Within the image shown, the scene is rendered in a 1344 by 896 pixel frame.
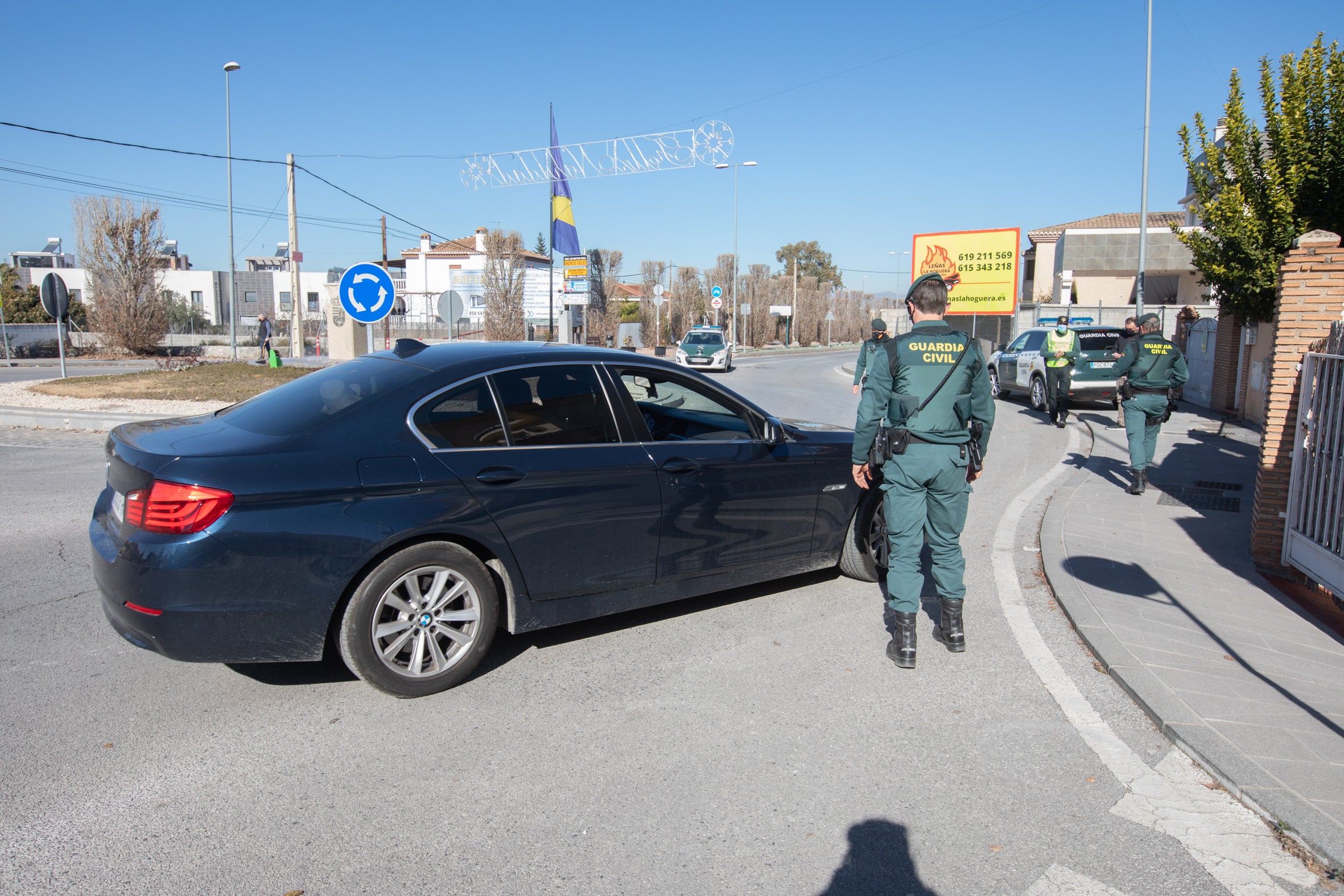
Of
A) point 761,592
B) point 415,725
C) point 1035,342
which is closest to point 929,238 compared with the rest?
point 1035,342

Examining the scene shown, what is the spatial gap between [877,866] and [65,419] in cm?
1443

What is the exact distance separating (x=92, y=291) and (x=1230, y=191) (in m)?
39.7

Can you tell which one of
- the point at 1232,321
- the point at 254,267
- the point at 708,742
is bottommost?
the point at 708,742

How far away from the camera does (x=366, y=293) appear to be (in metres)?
10.9

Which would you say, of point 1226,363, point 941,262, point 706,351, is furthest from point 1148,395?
point 941,262

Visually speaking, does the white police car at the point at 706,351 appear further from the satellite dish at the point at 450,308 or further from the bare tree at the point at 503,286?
the satellite dish at the point at 450,308

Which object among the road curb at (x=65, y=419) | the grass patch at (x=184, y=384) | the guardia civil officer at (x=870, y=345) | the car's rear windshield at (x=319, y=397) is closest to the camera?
the car's rear windshield at (x=319, y=397)

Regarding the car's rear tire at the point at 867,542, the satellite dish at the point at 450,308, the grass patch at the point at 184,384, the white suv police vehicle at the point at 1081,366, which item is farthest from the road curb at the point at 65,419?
the white suv police vehicle at the point at 1081,366

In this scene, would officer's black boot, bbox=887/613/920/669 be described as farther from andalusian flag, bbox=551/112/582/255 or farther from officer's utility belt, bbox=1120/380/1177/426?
andalusian flag, bbox=551/112/582/255

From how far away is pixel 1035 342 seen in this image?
1827cm

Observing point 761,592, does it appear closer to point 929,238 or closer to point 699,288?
point 929,238

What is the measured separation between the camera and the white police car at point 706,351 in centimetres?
3177

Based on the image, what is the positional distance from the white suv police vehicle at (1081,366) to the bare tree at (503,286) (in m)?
26.0

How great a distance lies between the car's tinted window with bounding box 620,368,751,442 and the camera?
15.5 ft
